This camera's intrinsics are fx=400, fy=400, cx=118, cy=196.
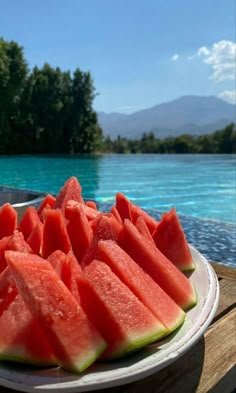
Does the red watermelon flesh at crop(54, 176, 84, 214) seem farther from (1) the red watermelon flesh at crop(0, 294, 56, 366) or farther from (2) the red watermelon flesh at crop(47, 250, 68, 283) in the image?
(1) the red watermelon flesh at crop(0, 294, 56, 366)

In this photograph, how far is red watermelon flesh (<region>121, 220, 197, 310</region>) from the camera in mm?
945

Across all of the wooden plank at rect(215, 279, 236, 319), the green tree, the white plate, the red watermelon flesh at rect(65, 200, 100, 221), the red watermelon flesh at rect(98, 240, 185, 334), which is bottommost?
the wooden plank at rect(215, 279, 236, 319)

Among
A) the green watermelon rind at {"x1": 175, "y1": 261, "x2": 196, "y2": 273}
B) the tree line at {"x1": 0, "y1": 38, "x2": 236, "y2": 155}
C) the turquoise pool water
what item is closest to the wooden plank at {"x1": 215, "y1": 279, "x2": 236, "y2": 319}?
the green watermelon rind at {"x1": 175, "y1": 261, "x2": 196, "y2": 273}

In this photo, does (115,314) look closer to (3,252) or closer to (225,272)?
(3,252)

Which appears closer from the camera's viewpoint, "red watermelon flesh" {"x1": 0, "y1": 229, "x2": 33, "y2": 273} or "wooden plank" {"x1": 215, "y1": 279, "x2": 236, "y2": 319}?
"red watermelon flesh" {"x1": 0, "y1": 229, "x2": 33, "y2": 273}

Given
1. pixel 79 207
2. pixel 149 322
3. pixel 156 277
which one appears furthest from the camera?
pixel 79 207

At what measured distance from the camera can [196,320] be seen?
2.88 feet

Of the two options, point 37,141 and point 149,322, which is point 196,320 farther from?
point 37,141

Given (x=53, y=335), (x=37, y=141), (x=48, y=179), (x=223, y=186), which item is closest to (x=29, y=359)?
(x=53, y=335)

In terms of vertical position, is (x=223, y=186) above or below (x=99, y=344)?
below

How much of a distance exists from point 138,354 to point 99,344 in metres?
0.08

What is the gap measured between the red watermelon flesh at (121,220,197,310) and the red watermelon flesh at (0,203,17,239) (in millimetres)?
348

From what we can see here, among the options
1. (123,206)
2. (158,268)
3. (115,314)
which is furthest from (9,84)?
(115,314)

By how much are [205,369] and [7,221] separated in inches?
25.9
